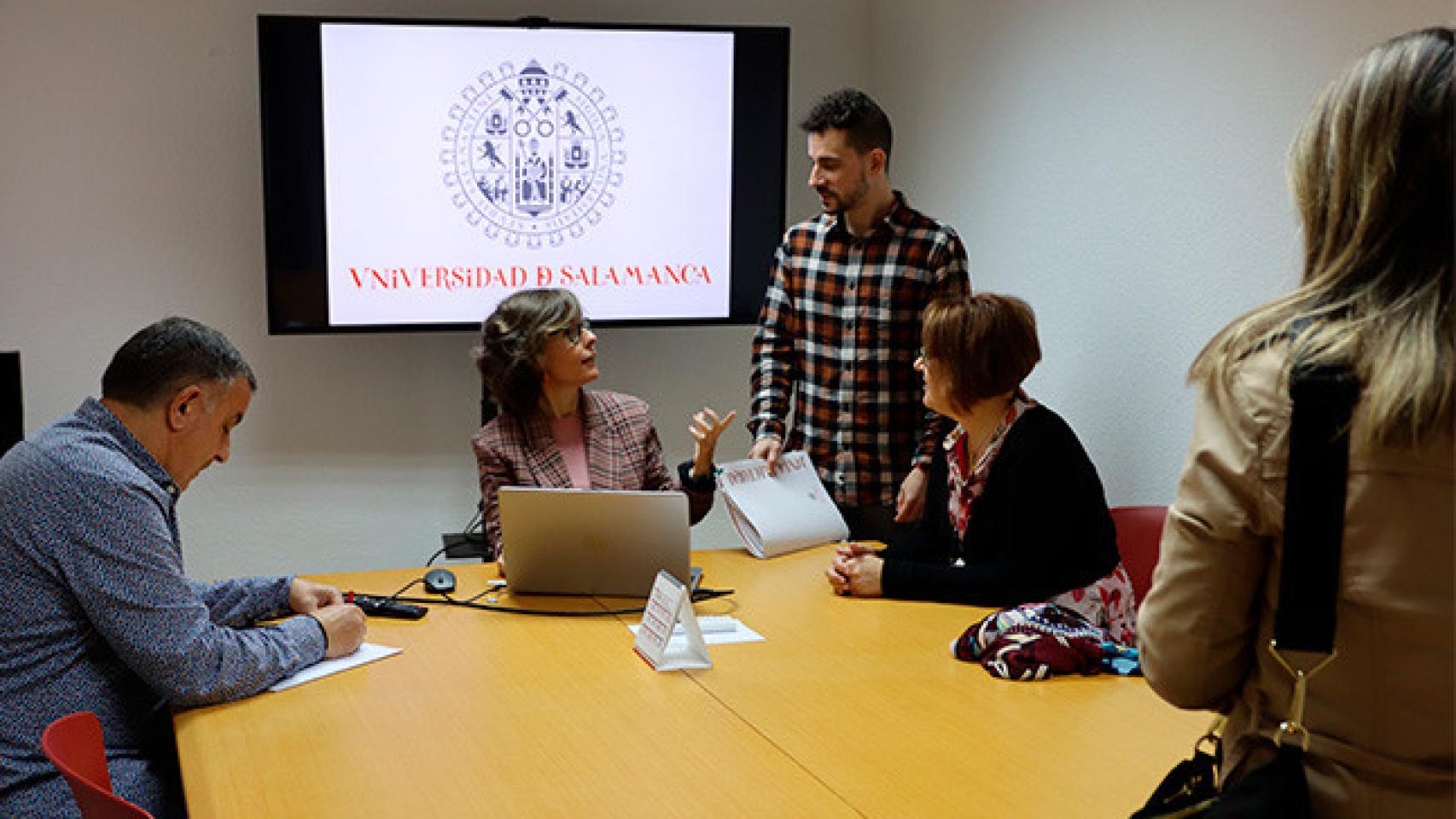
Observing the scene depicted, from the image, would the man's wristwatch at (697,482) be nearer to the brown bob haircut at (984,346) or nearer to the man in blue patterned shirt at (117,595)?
the brown bob haircut at (984,346)

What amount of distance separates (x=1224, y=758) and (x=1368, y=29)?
1998 millimetres

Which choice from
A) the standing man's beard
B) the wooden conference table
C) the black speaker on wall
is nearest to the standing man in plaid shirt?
the standing man's beard

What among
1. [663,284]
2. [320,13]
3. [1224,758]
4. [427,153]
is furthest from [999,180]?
Result: [1224,758]

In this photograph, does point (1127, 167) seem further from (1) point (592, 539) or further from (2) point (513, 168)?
(2) point (513, 168)

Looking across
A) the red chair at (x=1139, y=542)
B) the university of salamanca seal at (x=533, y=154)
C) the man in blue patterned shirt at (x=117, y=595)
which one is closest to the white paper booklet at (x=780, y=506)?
the red chair at (x=1139, y=542)

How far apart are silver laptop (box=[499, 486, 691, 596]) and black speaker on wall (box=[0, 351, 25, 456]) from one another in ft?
6.09

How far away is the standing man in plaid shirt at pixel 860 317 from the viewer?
153 inches

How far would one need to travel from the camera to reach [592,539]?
296 cm

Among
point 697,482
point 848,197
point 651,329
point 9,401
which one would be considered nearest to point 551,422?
point 697,482

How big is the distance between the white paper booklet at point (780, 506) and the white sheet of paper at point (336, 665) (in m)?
0.96

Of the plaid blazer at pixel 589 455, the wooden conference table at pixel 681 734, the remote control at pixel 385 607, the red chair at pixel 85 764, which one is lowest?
the remote control at pixel 385 607

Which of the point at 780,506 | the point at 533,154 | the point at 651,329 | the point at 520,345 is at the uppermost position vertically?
the point at 533,154

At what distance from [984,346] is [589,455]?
43.4 inches

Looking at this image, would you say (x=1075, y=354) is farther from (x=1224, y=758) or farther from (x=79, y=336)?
(x=79, y=336)
